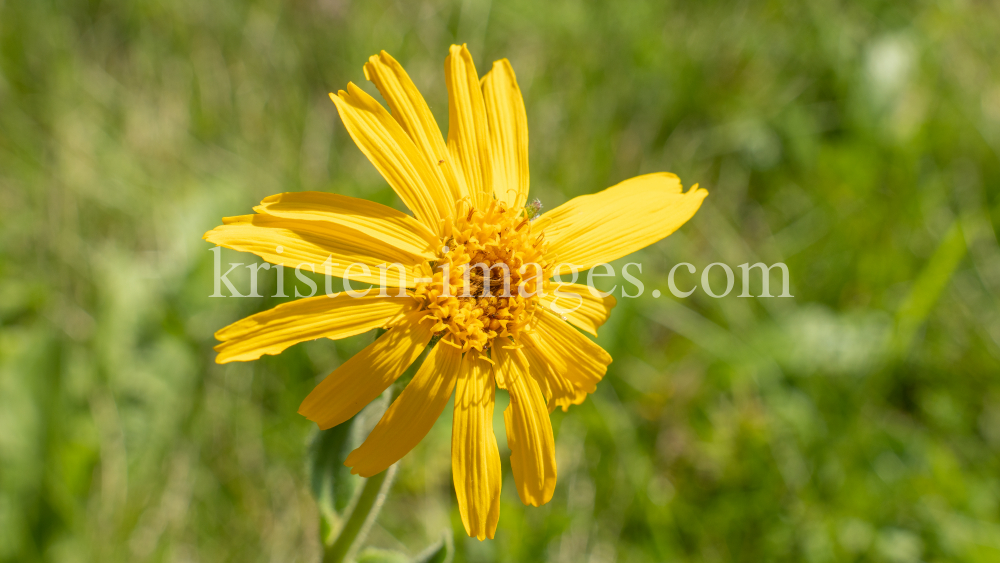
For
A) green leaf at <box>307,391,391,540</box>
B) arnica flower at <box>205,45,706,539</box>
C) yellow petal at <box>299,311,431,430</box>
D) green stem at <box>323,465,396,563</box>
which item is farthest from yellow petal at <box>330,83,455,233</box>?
green stem at <box>323,465,396,563</box>

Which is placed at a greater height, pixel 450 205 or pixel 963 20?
pixel 963 20

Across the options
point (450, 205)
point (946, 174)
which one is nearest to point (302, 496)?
point (450, 205)

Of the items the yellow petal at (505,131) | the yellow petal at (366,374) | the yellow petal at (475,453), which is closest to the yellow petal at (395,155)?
the yellow petal at (505,131)

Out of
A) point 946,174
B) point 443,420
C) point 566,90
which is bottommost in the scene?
point 443,420

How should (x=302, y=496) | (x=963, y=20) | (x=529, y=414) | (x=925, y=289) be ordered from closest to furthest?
(x=529, y=414) → (x=302, y=496) → (x=925, y=289) → (x=963, y=20)

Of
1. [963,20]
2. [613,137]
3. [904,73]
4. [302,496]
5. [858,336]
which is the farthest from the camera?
[963,20]

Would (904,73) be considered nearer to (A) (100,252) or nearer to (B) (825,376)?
(B) (825,376)

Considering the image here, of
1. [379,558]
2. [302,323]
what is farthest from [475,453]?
[302,323]

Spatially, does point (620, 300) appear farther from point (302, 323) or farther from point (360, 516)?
point (302, 323)
